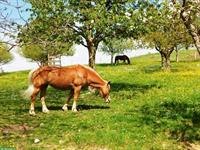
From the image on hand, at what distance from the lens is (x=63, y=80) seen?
24531 mm

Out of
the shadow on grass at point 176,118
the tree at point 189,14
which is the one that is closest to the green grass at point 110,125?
the shadow on grass at point 176,118

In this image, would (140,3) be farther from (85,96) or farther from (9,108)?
(9,108)

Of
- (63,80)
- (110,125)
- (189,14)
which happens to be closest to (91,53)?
(63,80)

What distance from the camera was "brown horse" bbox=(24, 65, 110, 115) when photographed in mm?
23875

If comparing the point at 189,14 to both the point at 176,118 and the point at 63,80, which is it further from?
the point at 63,80

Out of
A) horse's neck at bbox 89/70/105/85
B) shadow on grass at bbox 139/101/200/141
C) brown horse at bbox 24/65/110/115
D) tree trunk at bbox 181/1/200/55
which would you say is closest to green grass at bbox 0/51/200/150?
shadow on grass at bbox 139/101/200/141

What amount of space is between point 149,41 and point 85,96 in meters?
40.3

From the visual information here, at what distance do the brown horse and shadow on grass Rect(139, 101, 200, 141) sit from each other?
3.36m

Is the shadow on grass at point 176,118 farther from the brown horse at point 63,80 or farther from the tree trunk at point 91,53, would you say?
the tree trunk at point 91,53

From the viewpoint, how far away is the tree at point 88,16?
107ft

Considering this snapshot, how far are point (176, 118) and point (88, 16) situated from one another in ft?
46.7

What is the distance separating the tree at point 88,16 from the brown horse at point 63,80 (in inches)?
311

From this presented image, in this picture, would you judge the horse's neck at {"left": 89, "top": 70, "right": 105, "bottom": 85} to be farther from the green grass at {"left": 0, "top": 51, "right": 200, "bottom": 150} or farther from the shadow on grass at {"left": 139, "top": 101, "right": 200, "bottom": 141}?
the shadow on grass at {"left": 139, "top": 101, "right": 200, "bottom": 141}

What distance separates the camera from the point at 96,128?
18891 millimetres
